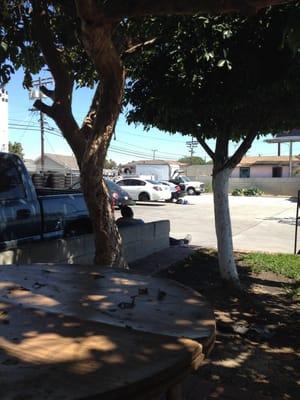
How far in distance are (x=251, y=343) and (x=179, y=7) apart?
3.36m

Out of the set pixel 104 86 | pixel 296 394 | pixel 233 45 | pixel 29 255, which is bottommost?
pixel 296 394

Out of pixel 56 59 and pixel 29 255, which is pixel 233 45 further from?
pixel 29 255

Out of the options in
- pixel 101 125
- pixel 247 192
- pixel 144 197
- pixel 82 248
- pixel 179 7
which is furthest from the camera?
pixel 247 192

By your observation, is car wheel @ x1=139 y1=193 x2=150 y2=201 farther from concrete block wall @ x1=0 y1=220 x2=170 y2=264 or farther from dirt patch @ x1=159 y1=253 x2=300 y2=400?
dirt patch @ x1=159 y1=253 x2=300 y2=400

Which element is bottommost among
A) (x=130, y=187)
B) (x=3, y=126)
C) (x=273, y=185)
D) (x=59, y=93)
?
(x=130, y=187)

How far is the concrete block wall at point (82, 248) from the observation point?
19.2ft

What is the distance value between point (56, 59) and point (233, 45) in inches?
86.0

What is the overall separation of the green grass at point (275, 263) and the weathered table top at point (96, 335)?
19.8 ft

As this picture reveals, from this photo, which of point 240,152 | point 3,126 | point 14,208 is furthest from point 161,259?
point 3,126

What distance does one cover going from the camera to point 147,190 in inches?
1205

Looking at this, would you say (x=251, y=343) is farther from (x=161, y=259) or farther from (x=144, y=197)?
(x=144, y=197)

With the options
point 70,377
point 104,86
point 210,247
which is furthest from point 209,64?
point 210,247

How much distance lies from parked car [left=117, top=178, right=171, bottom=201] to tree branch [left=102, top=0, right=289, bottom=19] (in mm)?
26309

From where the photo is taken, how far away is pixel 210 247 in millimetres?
11539
